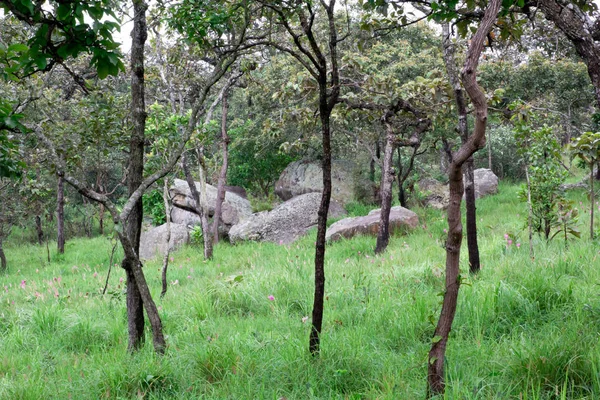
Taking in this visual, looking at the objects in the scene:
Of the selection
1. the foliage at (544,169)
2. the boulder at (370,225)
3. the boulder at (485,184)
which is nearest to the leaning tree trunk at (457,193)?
the foliage at (544,169)

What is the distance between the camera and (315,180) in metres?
18.2

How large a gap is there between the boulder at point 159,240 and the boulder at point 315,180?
204 inches

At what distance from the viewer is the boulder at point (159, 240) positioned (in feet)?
45.7

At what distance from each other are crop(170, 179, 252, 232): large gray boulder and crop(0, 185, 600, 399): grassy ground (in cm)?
868

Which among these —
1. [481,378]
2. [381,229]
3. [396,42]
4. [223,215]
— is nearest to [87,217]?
[223,215]

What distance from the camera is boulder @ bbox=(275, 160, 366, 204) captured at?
1797 centimetres

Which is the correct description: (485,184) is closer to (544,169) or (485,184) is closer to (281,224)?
(281,224)

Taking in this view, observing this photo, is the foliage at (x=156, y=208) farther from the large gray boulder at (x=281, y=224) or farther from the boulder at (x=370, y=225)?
the boulder at (x=370, y=225)

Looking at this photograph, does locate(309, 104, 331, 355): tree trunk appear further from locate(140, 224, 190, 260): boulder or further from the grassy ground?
locate(140, 224, 190, 260): boulder

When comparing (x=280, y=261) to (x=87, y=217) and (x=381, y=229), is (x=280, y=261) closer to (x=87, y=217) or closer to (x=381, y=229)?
(x=381, y=229)

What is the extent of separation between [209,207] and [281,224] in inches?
148

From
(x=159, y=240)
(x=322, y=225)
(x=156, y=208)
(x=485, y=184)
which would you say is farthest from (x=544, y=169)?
(x=156, y=208)

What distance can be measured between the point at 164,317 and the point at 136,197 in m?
2.03

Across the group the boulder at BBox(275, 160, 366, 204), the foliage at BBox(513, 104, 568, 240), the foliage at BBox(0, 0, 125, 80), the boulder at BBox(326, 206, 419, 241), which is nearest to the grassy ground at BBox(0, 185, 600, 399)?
the foliage at BBox(513, 104, 568, 240)
